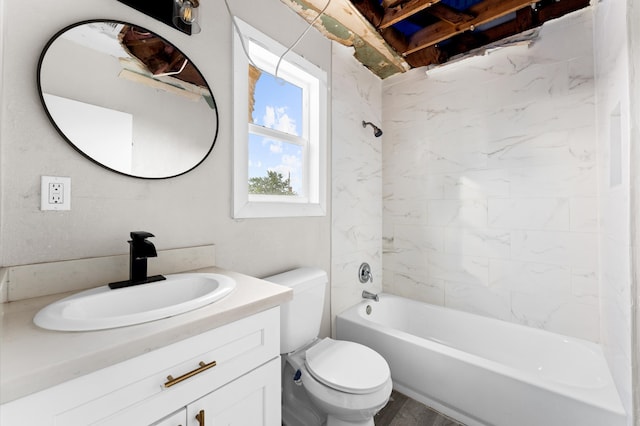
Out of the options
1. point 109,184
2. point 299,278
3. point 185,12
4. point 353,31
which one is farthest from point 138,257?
point 353,31

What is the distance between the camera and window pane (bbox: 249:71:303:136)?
65.6 inches

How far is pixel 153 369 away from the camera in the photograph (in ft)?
2.06

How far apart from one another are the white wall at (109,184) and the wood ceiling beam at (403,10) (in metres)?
0.69

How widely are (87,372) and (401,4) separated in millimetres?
2300

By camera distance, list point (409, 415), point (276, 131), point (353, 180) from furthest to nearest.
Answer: point (353, 180) < point (276, 131) < point (409, 415)

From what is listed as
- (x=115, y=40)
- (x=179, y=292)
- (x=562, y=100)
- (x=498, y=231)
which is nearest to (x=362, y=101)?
(x=562, y=100)

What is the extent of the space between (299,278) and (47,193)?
3.60ft

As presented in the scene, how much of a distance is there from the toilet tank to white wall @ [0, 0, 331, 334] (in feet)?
0.60

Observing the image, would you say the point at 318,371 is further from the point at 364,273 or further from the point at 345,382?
the point at 364,273

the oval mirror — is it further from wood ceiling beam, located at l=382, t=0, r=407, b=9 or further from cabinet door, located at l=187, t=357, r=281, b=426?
wood ceiling beam, located at l=382, t=0, r=407, b=9

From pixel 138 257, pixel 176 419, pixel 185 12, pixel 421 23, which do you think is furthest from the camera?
pixel 421 23

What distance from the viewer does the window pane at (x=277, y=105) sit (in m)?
1.67

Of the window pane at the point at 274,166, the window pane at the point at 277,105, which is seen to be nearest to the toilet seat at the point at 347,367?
the window pane at the point at 274,166

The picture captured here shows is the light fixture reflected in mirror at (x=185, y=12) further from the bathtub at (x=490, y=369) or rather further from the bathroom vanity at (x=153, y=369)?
the bathtub at (x=490, y=369)
